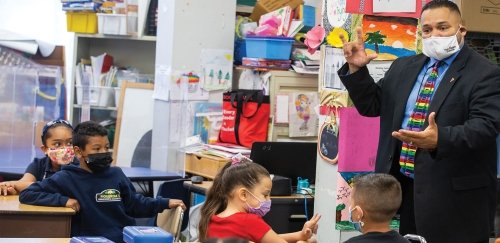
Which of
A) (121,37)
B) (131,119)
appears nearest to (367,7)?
(131,119)

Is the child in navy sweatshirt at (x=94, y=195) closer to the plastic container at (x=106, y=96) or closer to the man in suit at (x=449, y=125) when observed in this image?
the man in suit at (x=449, y=125)

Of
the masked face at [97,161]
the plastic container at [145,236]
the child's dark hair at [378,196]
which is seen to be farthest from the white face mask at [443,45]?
the masked face at [97,161]

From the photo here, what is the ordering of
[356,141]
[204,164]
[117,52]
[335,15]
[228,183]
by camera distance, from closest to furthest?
1. [228,183]
2. [356,141]
3. [335,15]
4. [204,164]
5. [117,52]

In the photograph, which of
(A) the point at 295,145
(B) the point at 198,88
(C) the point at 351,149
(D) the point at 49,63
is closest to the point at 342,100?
(C) the point at 351,149

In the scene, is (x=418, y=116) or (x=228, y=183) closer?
(x=418, y=116)

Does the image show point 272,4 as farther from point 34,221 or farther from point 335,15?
point 34,221

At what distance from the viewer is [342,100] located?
4.36m

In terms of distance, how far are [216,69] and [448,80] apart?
141 inches

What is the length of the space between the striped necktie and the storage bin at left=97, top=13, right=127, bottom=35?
4.71 m

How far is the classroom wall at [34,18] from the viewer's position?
8602 millimetres

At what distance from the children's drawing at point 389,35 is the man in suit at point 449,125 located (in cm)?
83

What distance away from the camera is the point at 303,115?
6.06 metres

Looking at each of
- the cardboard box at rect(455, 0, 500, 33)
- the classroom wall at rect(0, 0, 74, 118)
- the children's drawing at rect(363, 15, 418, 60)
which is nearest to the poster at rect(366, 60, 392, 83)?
the children's drawing at rect(363, 15, 418, 60)

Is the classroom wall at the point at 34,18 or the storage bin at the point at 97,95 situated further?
the classroom wall at the point at 34,18
